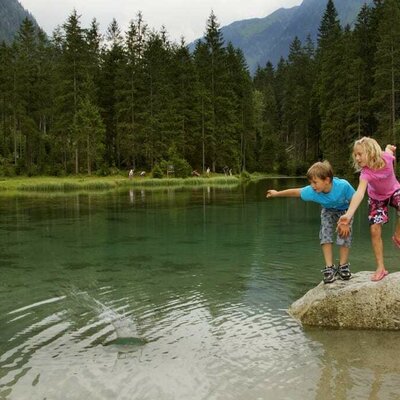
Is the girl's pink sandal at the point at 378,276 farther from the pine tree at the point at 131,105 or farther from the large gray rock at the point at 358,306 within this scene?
the pine tree at the point at 131,105

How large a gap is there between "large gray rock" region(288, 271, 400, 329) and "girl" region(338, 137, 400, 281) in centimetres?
22

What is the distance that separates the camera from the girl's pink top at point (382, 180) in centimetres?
696

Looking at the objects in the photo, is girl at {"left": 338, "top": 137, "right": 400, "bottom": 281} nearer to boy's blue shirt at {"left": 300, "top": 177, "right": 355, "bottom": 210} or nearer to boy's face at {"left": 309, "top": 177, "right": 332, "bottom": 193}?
boy's blue shirt at {"left": 300, "top": 177, "right": 355, "bottom": 210}

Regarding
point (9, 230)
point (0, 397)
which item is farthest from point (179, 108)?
point (0, 397)

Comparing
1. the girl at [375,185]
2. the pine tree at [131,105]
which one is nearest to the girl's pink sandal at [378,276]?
the girl at [375,185]

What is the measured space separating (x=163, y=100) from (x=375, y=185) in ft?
201

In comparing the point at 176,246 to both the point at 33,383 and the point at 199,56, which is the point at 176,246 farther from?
the point at 199,56

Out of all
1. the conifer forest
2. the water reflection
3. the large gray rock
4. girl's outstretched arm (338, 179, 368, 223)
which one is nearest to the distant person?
the large gray rock

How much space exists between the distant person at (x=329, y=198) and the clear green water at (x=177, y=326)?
106 cm

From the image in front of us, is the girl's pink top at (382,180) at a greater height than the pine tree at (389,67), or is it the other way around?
the pine tree at (389,67)

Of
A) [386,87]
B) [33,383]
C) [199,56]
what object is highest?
[199,56]

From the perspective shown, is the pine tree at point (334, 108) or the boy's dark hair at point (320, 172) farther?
the pine tree at point (334, 108)

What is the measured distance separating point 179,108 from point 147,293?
199ft

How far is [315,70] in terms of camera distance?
86.0 m
